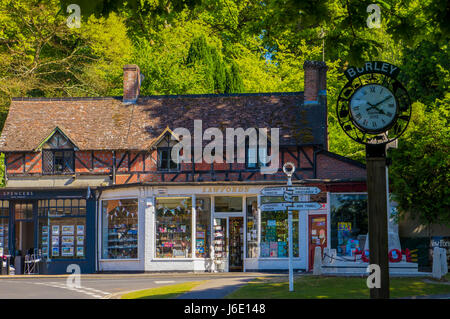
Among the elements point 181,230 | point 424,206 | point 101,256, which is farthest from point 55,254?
→ point 424,206

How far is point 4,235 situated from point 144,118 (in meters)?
8.35

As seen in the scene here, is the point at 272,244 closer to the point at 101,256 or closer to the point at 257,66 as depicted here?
the point at 101,256

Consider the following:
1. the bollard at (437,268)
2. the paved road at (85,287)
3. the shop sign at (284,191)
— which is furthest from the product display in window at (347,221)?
the shop sign at (284,191)

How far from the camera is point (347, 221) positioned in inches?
1246

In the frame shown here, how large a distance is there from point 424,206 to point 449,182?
133 centimetres

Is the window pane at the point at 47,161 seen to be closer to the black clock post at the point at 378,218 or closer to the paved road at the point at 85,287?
the paved road at the point at 85,287

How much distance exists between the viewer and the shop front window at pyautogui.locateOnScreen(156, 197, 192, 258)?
32.5m

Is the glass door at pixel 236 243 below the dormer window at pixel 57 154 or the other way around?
below

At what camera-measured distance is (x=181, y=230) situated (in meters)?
32.6

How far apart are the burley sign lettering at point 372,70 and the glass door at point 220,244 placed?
69.6 feet

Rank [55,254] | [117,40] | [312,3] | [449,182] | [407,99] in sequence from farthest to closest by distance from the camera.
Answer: [117,40] → [55,254] → [449,182] → [407,99] → [312,3]

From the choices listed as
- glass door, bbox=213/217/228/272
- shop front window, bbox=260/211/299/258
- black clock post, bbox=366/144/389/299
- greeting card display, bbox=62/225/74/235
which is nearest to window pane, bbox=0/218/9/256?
greeting card display, bbox=62/225/74/235

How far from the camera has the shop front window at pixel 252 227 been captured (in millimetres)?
32219

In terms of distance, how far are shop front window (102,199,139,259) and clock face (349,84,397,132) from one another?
73.0ft
